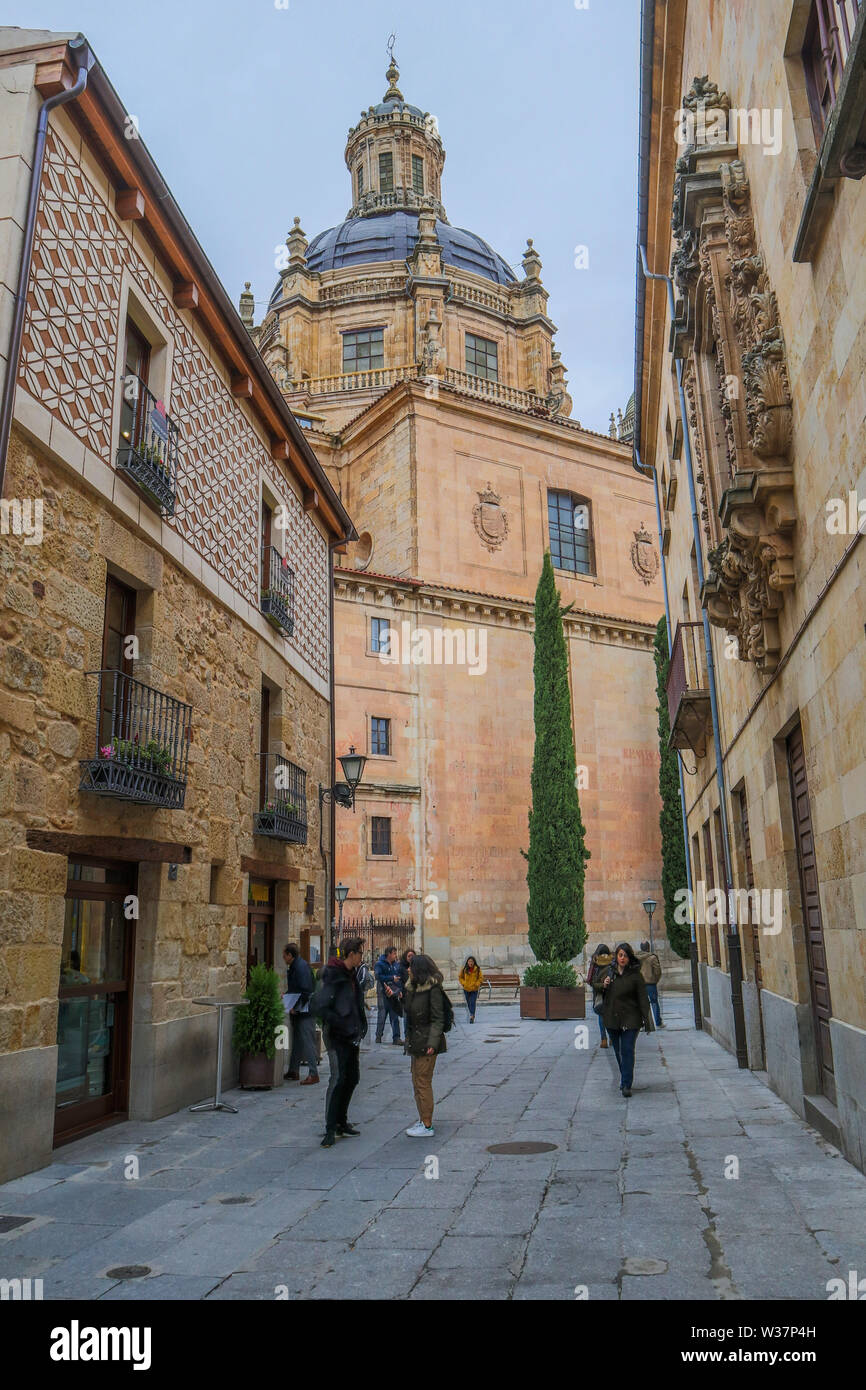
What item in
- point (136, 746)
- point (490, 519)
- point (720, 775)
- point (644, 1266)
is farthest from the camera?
point (490, 519)

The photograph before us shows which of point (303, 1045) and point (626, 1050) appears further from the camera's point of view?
point (303, 1045)

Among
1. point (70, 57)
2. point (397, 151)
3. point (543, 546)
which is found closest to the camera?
point (70, 57)

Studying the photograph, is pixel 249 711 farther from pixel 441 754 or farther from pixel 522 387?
pixel 522 387

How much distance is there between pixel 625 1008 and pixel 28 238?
8847 mm

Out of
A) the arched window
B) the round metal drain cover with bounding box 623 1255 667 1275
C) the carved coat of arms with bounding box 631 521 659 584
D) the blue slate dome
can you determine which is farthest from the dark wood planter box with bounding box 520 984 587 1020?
the blue slate dome

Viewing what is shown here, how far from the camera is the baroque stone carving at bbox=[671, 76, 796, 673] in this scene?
23.8ft

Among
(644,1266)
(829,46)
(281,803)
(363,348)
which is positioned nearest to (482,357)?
(363,348)

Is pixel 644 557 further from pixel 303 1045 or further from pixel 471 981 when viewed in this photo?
pixel 303 1045

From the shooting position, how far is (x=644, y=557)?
35.5 metres

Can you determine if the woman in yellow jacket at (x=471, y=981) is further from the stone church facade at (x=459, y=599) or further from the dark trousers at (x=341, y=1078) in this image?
the dark trousers at (x=341, y=1078)

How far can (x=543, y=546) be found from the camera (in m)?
33.1
